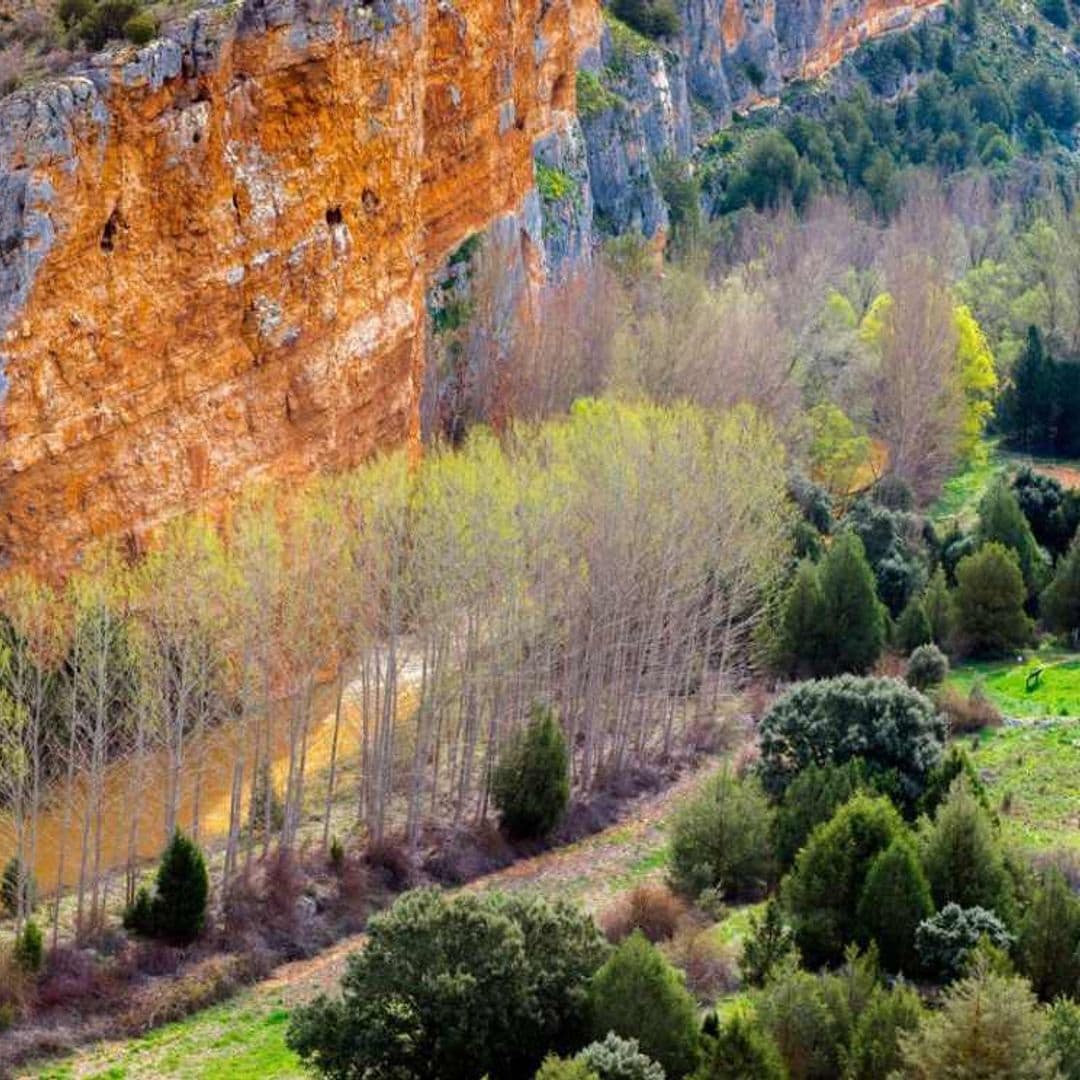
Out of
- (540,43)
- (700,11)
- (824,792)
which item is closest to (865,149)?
(700,11)

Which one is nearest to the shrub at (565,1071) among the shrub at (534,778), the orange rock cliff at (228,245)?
the shrub at (534,778)

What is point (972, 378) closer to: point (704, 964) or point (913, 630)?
point (913, 630)

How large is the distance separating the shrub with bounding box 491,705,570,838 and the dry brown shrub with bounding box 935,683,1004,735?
31.9 ft

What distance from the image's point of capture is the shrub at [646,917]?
34.8 meters

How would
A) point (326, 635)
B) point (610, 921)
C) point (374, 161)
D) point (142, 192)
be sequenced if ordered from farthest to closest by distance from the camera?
point (374, 161), point (142, 192), point (326, 635), point (610, 921)

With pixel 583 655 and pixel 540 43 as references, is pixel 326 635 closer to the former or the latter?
pixel 583 655

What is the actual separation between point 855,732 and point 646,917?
642 cm

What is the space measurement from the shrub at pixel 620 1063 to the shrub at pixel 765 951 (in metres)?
4.77

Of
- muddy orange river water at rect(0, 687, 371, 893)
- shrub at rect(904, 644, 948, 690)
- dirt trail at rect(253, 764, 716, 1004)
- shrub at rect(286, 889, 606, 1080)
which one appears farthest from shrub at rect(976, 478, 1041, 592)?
shrub at rect(286, 889, 606, 1080)

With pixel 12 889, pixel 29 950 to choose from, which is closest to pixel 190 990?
pixel 29 950

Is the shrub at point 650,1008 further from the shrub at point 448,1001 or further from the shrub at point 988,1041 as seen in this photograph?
the shrub at point 988,1041

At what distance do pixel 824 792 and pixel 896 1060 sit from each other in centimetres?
1154

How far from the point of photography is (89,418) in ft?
146

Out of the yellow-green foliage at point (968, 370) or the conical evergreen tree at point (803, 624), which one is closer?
the conical evergreen tree at point (803, 624)
